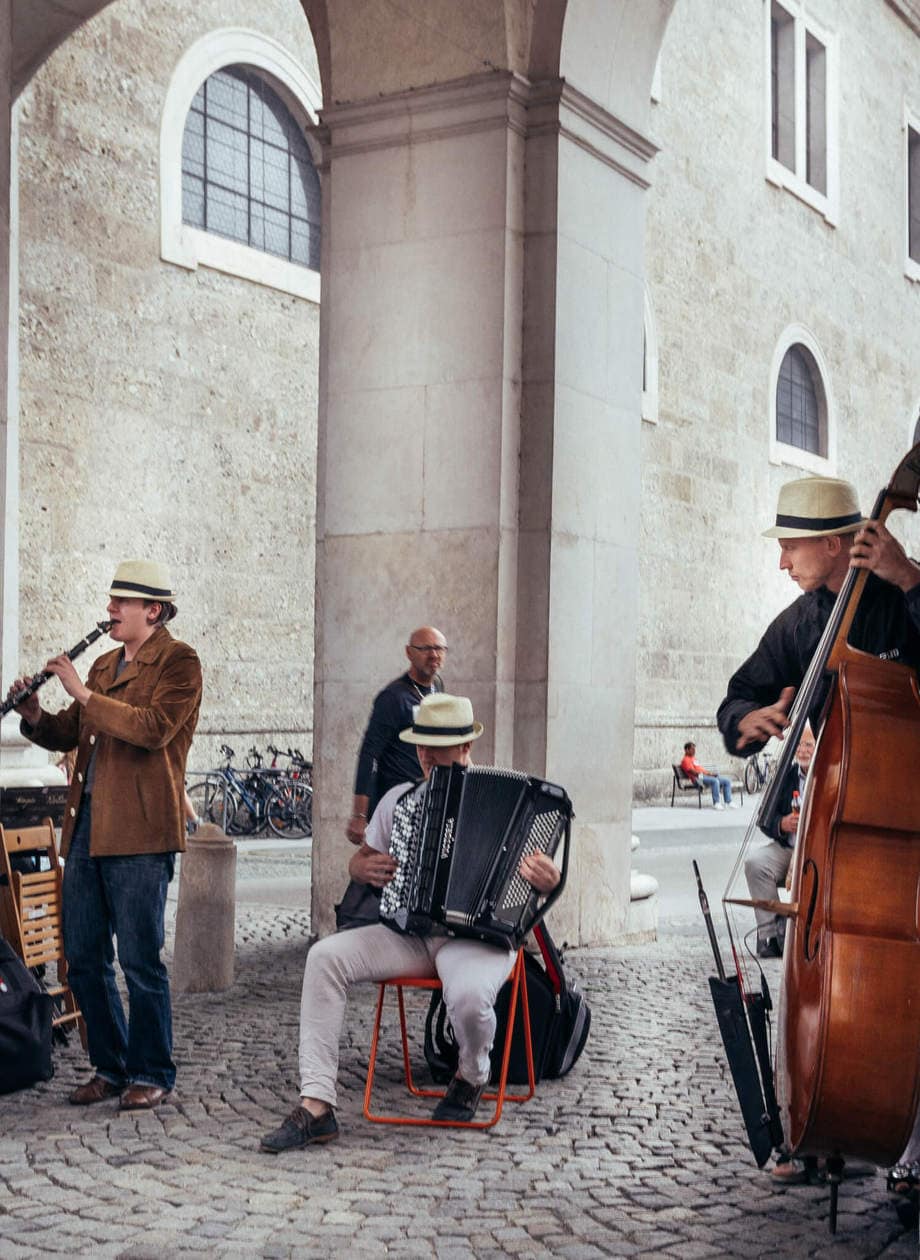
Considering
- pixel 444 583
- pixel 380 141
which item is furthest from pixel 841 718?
pixel 380 141

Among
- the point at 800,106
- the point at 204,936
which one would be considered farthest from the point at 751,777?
the point at 204,936

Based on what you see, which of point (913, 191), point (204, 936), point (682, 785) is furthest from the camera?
point (913, 191)

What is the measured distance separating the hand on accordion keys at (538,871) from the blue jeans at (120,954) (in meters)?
1.25

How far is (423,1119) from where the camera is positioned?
17.4 feet

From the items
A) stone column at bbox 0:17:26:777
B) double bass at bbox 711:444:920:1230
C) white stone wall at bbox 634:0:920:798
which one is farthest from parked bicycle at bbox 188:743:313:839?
double bass at bbox 711:444:920:1230

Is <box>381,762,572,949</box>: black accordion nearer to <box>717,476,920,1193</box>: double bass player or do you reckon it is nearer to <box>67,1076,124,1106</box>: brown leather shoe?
<box>717,476,920,1193</box>: double bass player

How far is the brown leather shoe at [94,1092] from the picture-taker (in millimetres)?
5504

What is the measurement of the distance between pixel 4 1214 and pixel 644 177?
701 cm

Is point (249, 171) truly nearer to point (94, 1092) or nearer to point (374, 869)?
point (374, 869)

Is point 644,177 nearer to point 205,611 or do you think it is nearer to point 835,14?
point 205,611

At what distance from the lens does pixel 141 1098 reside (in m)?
5.41

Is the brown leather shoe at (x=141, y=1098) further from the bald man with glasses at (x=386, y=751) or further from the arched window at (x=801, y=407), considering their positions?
the arched window at (x=801, y=407)

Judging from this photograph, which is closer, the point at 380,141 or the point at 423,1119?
the point at 423,1119

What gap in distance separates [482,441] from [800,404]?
2126 centimetres
